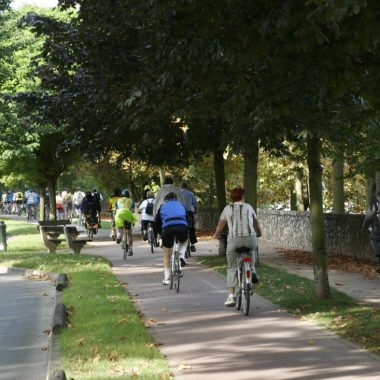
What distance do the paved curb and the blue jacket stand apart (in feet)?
7.28

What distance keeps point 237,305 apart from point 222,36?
15.4 ft

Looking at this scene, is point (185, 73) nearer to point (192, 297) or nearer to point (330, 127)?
Answer: point (330, 127)

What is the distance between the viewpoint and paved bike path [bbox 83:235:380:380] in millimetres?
7391

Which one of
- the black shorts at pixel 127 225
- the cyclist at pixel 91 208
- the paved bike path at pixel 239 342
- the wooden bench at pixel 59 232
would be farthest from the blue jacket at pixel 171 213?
the cyclist at pixel 91 208

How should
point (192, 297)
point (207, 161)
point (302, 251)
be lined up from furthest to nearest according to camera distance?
point (207, 161), point (302, 251), point (192, 297)

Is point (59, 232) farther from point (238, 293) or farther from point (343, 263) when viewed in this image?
point (238, 293)

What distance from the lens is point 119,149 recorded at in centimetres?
2192

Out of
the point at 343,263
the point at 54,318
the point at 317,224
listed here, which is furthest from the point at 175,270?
the point at 343,263

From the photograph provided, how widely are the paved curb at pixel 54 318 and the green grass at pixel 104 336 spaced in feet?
0.28

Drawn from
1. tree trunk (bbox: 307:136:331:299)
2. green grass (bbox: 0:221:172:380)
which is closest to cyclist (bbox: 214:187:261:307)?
tree trunk (bbox: 307:136:331:299)

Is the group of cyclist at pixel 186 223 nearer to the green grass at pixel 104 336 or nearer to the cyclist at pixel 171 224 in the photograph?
the cyclist at pixel 171 224

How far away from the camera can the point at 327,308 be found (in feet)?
36.7

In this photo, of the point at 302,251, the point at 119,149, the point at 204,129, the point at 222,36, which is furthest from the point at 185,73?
the point at 302,251

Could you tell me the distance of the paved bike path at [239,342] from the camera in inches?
291
